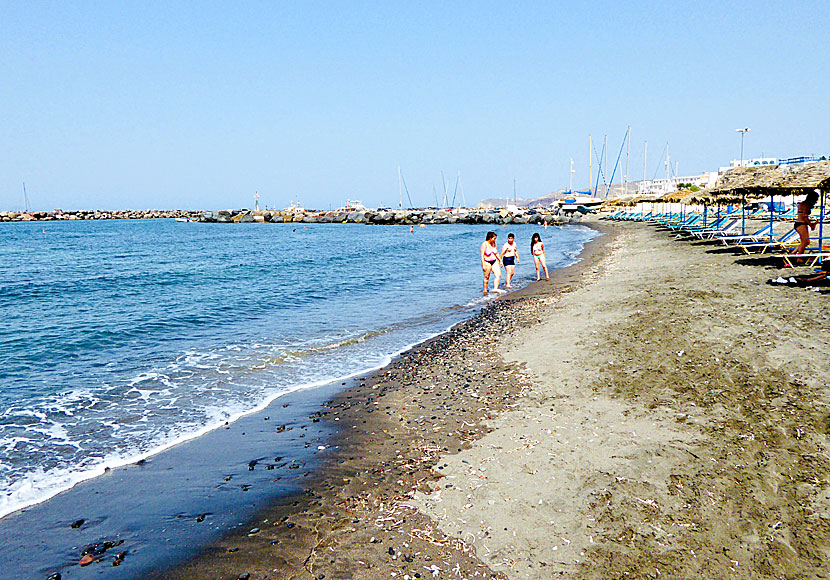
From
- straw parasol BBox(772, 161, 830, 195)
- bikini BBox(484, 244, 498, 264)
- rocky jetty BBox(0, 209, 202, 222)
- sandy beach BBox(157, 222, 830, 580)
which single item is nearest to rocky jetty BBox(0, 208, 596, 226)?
rocky jetty BBox(0, 209, 202, 222)

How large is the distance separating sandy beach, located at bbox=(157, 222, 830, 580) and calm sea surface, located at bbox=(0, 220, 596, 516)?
2310 mm

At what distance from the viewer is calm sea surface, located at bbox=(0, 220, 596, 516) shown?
6.75 metres

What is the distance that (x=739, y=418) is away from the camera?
533 cm

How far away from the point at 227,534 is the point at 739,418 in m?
5.18

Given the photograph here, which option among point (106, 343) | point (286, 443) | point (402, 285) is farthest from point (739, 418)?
point (402, 285)

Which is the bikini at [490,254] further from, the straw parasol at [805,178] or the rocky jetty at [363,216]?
the rocky jetty at [363,216]

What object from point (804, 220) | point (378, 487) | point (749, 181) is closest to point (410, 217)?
point (749, 181)

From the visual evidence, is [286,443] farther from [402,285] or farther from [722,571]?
[402,285]

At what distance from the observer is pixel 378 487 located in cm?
486

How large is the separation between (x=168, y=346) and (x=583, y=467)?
10590 mm

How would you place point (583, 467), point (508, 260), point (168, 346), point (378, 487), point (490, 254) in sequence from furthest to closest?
1. point (508, 260)
2. point (490, 254)
3. point (168, 346)
4. point (378, 487)
5. point (583, 467)

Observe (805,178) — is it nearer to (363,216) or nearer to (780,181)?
(780,181)

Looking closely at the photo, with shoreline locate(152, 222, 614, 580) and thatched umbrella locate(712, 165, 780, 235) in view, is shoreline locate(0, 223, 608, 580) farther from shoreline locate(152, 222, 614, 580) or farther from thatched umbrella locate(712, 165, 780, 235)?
thatched umbrella locate(712, 165, 780, 235)

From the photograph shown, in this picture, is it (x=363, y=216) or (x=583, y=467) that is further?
(x=363, y=216)
